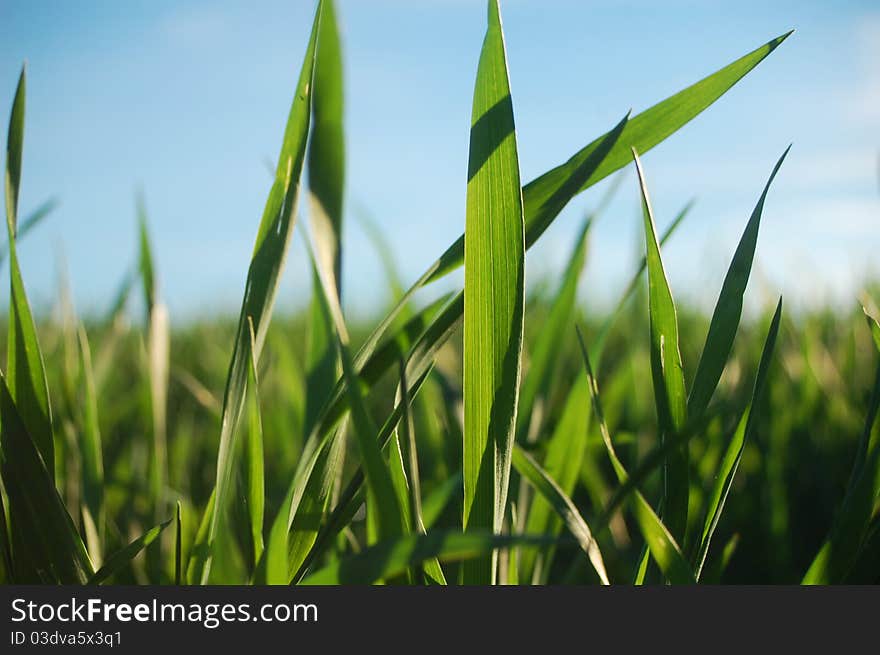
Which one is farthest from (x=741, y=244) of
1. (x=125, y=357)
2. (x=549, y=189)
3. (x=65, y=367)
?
(x=125, y=357)

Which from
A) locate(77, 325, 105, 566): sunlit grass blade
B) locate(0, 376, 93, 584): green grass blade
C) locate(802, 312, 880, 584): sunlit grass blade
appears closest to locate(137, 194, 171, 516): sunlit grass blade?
locate(77, 325, 105, 566): sunlit grass blade

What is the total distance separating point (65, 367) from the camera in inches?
19.5

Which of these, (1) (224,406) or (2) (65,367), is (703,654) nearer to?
(1) (224,406)

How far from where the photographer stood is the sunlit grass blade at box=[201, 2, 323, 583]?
0.96 feet

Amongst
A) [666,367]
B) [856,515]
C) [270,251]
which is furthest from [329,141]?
→ [856,515]

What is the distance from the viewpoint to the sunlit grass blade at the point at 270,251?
29 cm

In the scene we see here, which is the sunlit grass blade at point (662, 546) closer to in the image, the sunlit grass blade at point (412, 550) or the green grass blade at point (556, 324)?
the sunlit grass blade at point (412, 550)

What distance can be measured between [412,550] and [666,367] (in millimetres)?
140

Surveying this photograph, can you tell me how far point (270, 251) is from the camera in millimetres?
301

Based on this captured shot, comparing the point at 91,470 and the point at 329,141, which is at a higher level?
the point at 329,141

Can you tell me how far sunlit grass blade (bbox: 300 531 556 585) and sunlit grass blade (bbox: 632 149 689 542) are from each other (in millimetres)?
100

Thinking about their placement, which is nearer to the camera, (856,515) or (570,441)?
(856,515)

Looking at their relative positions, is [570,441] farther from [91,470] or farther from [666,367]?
[91,470]

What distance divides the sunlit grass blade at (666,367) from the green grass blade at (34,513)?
0.26 metres
